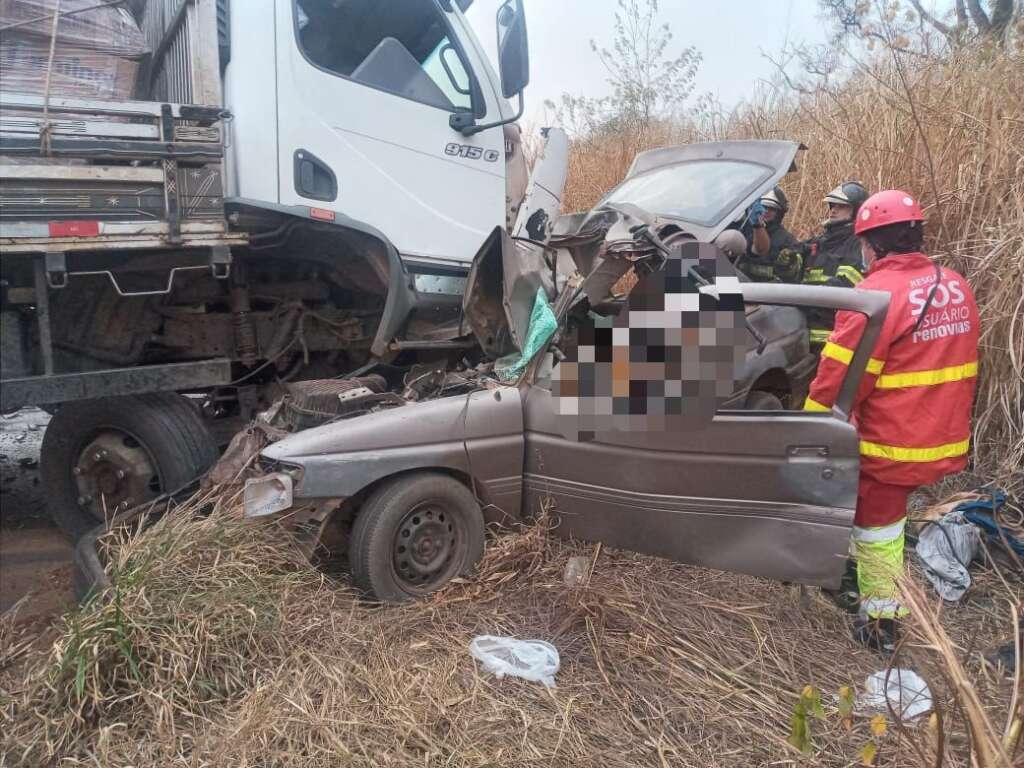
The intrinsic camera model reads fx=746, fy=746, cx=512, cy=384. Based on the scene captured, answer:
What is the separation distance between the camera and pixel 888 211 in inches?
119

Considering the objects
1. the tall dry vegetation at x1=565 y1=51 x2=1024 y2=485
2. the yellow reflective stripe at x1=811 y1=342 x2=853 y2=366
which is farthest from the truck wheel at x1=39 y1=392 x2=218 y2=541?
the tall dry vegetation at x1=565 y1=51 x2=1024 y2=485

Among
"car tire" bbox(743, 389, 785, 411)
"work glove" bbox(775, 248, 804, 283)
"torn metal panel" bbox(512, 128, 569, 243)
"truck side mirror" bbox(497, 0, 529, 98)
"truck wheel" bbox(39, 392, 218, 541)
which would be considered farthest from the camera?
"torn metal panel" bbox(512, 128, 569, 243)

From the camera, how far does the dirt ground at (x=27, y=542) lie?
347cm

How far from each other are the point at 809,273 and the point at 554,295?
1.69m

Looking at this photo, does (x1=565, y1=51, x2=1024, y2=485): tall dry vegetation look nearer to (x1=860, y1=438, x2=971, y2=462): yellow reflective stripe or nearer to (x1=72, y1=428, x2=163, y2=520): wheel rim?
(x1=860, y1=438, x2=971, y2=462): yellow reflective stripe

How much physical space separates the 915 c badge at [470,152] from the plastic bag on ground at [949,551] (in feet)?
10.7

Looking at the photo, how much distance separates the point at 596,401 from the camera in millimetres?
3053

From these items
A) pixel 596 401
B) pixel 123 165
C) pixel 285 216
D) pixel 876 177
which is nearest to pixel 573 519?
pixel 596 401

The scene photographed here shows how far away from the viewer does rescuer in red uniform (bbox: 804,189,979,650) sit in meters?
2.84

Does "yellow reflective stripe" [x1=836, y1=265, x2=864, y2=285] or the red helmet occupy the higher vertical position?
the red helmet

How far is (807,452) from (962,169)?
3.00m

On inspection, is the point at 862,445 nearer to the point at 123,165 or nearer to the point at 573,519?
the point at 573,519

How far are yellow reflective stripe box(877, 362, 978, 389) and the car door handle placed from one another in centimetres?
40

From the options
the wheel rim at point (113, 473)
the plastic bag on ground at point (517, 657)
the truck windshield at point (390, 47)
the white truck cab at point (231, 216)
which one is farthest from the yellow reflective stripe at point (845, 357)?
the wheel rim at point (113, 473)
